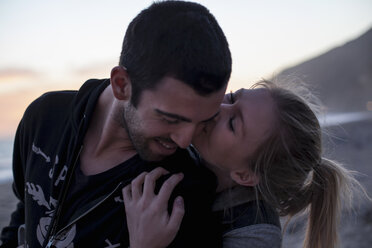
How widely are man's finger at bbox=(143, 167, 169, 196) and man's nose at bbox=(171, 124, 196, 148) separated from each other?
21cm

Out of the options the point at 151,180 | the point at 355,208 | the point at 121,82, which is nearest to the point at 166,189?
the point at 151,180

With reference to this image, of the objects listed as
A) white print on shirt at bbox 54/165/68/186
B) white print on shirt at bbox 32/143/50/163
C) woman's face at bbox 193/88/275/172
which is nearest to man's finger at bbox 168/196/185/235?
woman's face at bbox 193/88/275/172

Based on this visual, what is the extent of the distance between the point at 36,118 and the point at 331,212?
216 cm

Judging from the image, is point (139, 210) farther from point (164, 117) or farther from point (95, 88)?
point (95, 88)

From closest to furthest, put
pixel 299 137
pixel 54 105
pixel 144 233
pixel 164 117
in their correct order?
pixel 144 233
pixel 164 117
pixel 299 137
pixel 54 105

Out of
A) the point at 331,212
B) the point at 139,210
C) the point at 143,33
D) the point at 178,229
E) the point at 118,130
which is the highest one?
the point at 143,33

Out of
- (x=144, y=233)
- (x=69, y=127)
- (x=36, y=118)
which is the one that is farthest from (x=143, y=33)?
(x=144, y=233)

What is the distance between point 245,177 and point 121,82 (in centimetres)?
105

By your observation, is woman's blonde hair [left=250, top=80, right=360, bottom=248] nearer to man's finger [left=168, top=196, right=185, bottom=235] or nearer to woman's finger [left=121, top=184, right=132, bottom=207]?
man's finger [left=168, top=196, right=185, bottom=235]

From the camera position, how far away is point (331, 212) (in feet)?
8.28

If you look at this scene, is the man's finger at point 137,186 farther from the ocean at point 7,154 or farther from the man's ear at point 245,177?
the ocean at point 7,154

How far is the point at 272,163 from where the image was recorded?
2.47 m

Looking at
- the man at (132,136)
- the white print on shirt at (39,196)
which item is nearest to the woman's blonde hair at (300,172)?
the man at (132,136)

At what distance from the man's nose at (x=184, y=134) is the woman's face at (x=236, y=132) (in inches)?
7.7
